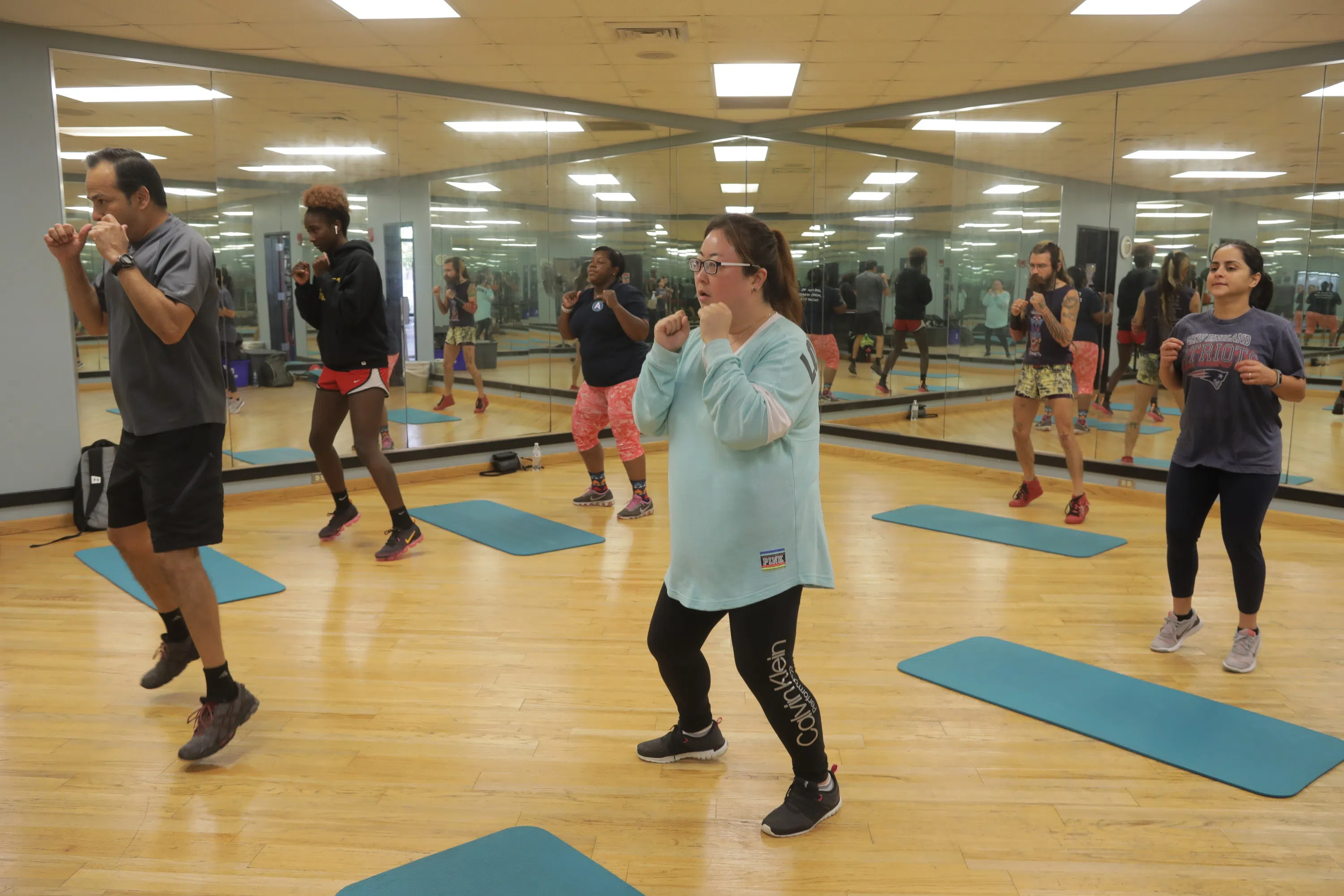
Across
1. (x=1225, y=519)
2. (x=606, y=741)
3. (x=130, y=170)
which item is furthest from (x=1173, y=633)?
(x=130, y=170)

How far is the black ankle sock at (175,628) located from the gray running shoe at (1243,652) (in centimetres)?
374

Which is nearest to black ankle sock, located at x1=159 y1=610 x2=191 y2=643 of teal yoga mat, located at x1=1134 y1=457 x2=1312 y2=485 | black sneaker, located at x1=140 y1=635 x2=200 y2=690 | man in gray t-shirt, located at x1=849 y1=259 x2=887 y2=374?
black sneaker, located at x1=140 y1=635 x2=200 y2=690

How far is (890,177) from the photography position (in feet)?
27.3

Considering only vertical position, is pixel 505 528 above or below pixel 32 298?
below

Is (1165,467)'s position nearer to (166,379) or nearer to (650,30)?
(650,30)

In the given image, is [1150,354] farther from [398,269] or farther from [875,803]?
[398,269]

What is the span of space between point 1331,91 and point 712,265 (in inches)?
212

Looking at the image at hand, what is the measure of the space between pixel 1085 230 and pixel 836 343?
8.70 feet

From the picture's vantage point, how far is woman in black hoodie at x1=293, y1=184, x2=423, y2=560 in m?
4.70

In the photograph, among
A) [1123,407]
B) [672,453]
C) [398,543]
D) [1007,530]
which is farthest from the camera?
[1123,407]

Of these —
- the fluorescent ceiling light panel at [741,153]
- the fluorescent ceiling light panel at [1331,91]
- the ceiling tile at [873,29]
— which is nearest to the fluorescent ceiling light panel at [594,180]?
the fluorescent ceiling light panel at [741,153]

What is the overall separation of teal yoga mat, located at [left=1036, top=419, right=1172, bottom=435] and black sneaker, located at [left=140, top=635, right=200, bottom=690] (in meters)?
5.97

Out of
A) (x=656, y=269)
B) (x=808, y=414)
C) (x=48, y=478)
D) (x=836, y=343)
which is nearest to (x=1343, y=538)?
(x=836, y=343)

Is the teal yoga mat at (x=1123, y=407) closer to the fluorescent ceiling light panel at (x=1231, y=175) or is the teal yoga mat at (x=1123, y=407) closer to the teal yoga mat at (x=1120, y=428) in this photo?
the teal yoga mat at (x=1120, y=428)
